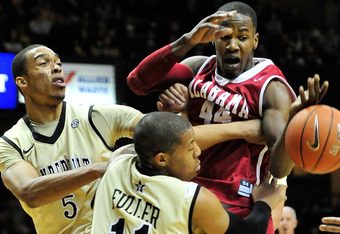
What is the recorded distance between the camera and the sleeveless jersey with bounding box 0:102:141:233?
13.7 ft

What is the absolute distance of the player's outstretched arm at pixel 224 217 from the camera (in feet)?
10.5

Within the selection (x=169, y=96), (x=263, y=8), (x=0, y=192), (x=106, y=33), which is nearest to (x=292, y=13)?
(x=263, y=8)

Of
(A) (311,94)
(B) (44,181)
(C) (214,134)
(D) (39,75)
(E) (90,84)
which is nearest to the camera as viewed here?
(A) (311,94)

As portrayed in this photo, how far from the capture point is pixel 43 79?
14.3 ft

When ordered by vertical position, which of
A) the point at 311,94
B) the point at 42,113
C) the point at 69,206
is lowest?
the point at 69,206

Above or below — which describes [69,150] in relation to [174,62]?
below

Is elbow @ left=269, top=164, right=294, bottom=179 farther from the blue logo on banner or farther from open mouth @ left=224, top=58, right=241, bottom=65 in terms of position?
the blue logo on banner

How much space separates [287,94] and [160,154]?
104 cm

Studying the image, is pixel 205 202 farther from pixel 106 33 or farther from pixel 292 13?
pixel 292 13

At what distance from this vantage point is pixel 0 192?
12.9 meters

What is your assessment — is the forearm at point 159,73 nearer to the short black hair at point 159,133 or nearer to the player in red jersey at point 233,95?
the player in red jersey at point 233,95

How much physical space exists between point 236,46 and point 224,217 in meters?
1.22

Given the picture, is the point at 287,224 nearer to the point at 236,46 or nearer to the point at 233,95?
the point at 233,95

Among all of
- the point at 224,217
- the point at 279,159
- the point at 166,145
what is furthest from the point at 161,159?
the point at 279,159
